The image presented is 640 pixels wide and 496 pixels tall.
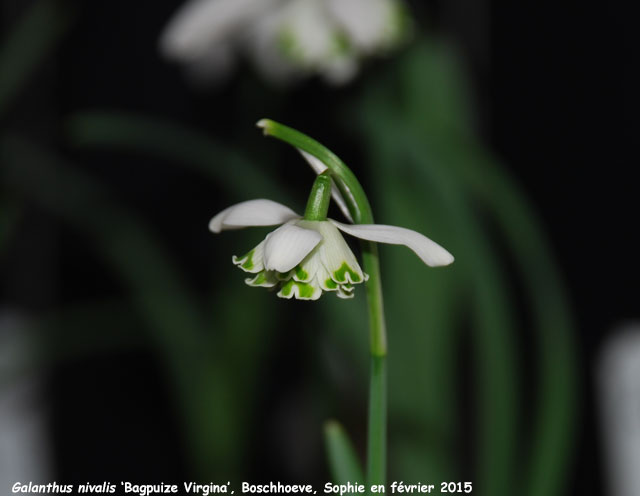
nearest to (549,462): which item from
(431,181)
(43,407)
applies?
(431,181)

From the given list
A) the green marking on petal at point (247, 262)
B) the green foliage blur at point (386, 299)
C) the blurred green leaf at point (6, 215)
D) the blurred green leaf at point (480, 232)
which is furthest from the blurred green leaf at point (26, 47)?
the green marking on petal at point (247, 262)

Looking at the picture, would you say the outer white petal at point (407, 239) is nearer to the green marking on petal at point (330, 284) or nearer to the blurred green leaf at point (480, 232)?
the green marking on petal at point (330, 284)

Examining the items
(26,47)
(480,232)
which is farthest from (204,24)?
(480,232)

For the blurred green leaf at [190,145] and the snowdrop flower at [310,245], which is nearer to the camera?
the snowdrop flower at [310,245]

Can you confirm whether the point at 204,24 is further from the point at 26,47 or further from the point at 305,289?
the point at 305,289

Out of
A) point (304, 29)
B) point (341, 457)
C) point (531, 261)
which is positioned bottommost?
point (341, 457)

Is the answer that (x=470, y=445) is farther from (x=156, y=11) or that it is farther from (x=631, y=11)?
(x=156, y=11)

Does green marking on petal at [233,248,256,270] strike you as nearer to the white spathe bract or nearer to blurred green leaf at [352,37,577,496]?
the white spathe bract

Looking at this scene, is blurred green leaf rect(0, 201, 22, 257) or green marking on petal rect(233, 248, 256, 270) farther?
blurred green leaf rect(0, 201, 22, 257)

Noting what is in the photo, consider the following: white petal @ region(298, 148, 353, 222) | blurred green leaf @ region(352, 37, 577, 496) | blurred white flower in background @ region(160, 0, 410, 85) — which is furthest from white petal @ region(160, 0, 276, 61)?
white petal @ region(298, 148, 353, 222)
